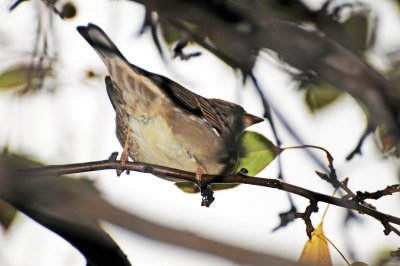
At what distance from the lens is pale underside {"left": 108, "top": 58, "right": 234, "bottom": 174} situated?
384 centimetres

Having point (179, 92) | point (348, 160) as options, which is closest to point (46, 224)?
point (348, 160)

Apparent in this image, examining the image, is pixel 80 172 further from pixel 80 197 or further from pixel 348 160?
pixel 348 160

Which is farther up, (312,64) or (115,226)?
(312,64)

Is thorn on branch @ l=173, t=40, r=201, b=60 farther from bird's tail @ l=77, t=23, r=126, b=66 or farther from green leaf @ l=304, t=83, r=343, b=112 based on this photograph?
green leaf @ l=304, t=83, r=343, b=112

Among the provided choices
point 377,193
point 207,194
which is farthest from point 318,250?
point 207,194

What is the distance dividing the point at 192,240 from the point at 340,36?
2.28 metres

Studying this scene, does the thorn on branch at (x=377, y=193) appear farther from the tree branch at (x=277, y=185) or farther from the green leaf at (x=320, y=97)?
the green leaf at (x=320, y=97)

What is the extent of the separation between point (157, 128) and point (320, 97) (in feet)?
3.44

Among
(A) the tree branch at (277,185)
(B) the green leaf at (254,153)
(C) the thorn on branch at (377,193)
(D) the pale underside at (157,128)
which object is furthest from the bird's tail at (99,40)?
(C) the thorn on branch at (377,193)

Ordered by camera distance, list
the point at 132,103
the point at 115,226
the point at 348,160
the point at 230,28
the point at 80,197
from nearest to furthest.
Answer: the point at 115,226
the point at 80,197
the point at 230,28
the point at 348,160
the point at 132,103

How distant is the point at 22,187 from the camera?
2.79ft

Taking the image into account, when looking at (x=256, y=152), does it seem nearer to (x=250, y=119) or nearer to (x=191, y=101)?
(x=191, y=101)

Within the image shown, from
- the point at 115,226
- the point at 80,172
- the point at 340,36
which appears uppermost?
the point at 340,36

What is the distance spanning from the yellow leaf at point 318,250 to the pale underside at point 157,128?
171 cm
